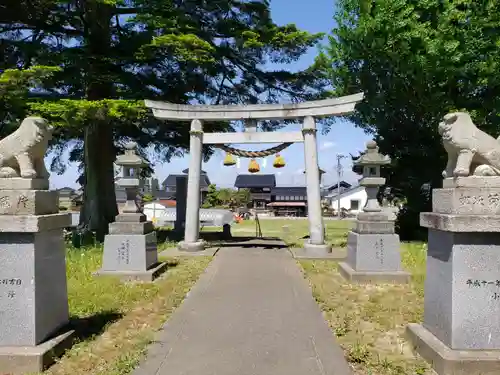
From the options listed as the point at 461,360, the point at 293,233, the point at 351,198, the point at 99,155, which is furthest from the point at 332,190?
the point at 461,360

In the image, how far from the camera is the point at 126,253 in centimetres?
883

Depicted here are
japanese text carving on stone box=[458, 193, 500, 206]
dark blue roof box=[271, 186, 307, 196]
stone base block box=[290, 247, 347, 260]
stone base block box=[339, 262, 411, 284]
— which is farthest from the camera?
dark blue roof box=[271, 186, 307, 196]

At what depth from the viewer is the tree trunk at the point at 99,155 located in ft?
48.1

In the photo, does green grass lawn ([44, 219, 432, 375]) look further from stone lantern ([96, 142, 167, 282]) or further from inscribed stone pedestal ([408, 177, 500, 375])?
inscribed stone pedestal ([408, 177, 500, 375])

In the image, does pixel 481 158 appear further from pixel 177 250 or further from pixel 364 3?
pixel 364 3

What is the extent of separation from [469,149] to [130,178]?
762 centimetres

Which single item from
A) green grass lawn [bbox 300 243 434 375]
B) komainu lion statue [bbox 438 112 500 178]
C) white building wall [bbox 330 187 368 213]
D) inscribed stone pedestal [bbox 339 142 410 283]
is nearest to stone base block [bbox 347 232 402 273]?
inscribed stone pedestal [bbox 339 142 410 283]

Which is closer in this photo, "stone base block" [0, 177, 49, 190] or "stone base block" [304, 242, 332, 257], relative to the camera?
"stone base block" [0, 177, 49, 190]

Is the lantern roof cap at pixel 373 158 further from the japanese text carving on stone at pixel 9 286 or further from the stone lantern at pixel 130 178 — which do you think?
the japanese text carving on stone at pixel 9 286

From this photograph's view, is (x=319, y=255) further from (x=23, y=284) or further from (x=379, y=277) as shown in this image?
(x=23, y=284)

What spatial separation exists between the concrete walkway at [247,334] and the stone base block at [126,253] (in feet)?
4.54

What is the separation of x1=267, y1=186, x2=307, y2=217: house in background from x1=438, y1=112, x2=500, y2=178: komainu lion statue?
4808 cm

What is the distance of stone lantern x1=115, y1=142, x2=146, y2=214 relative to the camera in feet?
30.7

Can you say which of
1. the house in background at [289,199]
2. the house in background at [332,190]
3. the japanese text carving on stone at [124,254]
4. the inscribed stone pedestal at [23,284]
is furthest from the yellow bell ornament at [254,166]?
the house in background at [332,190]
